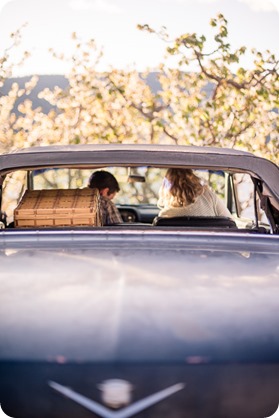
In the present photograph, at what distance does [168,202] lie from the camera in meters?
4.98

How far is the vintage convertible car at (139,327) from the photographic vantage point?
6.40ft

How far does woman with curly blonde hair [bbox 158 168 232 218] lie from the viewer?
4.91 meters

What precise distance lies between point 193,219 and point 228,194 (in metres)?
3.12

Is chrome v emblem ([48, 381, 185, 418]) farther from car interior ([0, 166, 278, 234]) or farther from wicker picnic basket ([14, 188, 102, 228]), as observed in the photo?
wicker picnic basket ([14, 188, 102, 228])

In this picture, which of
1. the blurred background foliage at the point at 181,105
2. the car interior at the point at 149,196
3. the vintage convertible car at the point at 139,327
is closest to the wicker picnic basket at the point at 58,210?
the car interior at the point at 149,196

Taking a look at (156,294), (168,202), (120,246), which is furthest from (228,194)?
(156,294)

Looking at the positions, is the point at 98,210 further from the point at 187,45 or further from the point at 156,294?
the point at 187,45

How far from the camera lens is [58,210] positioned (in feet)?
12.2

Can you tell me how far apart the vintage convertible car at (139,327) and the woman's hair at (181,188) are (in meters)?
1.73

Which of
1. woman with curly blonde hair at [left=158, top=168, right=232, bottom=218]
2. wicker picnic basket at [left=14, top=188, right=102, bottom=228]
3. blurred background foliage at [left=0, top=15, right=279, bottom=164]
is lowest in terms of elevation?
wicker picnic basket at [left=14, top=188, right=102, bottom=228]

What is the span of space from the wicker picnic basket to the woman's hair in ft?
3.92

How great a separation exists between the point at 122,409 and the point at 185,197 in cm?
308

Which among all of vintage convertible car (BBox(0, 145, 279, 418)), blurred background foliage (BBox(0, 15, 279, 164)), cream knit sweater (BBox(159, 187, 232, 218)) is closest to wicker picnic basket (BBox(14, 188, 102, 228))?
vintage convertible car (BBox(0, 145, 279, 418))

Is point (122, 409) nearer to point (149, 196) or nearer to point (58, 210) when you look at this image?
point (58, 210)
